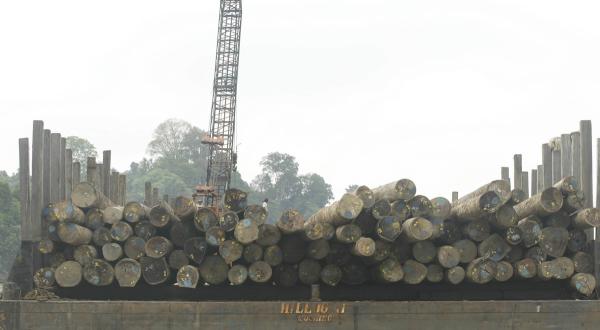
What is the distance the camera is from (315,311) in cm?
1362

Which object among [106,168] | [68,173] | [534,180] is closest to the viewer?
[68,173]

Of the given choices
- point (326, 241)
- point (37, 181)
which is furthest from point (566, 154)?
point (37, 181)

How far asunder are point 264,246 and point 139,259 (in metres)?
2.09

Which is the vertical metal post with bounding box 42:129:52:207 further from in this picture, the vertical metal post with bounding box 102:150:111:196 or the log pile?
the vertical metal post with bounding box 102:150:111:196

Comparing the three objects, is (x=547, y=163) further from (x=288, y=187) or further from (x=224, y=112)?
(x=288, y=187)

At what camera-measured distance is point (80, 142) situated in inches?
4919

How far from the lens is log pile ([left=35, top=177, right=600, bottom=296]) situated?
13.8 metres

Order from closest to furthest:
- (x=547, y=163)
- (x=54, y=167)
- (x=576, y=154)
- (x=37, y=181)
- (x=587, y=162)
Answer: (x=37, y=181) → (x=54, y=167) → (x=587, y=162) → (x=576, y=154) → (x=547, y=163)

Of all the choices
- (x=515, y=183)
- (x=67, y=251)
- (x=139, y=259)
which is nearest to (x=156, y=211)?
(x=139, y=259)

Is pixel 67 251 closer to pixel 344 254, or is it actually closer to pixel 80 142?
pixel 344 254

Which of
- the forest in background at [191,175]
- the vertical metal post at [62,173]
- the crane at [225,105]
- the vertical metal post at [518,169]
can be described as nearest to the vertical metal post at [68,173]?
the vertical metal post at [62,173]

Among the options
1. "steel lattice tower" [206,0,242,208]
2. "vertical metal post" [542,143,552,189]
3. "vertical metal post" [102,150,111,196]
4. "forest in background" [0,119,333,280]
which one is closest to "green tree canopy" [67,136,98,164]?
"forest in background" [0,119,333,280]

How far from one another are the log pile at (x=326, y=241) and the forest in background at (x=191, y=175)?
99874mm

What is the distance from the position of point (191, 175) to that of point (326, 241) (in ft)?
379
